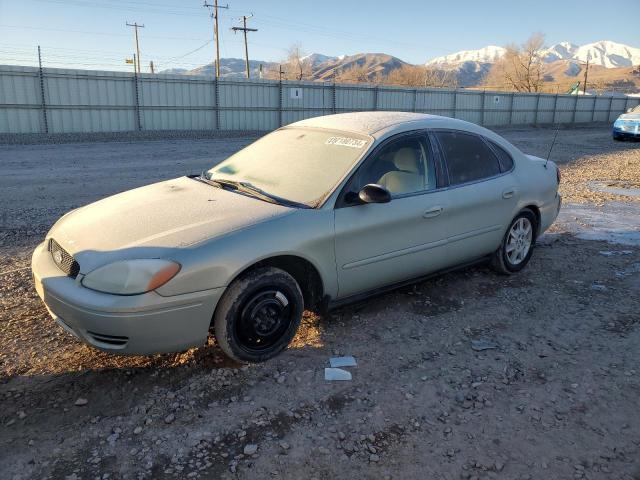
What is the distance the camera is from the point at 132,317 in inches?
116

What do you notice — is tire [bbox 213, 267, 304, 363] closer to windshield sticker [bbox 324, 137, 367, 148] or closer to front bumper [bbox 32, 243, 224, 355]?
front bumper [bbox 32, 243, 224, 355]

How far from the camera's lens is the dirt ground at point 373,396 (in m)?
2.65

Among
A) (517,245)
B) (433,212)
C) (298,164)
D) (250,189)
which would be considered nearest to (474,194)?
(433,212)

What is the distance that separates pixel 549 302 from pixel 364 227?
2069 mm

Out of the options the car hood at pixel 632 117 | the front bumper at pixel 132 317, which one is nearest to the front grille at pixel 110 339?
the front bumper at pixel 132 317

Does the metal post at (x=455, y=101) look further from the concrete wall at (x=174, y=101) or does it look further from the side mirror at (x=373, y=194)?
the side mirror at (x=373, y=194)

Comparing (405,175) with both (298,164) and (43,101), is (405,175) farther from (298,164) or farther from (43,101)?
(43,101)

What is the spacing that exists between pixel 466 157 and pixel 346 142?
4.01 feet

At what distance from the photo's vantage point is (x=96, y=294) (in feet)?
9.87

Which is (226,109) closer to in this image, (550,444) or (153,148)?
(153,148)

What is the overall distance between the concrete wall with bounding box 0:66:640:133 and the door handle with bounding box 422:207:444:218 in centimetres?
2119

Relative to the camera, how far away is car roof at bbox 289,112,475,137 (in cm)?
430

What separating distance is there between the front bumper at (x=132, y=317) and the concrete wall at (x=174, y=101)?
68.6 ft

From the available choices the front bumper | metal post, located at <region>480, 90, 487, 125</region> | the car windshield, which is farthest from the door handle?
metal post, located at <region>480, 90, 487, 125</region>
